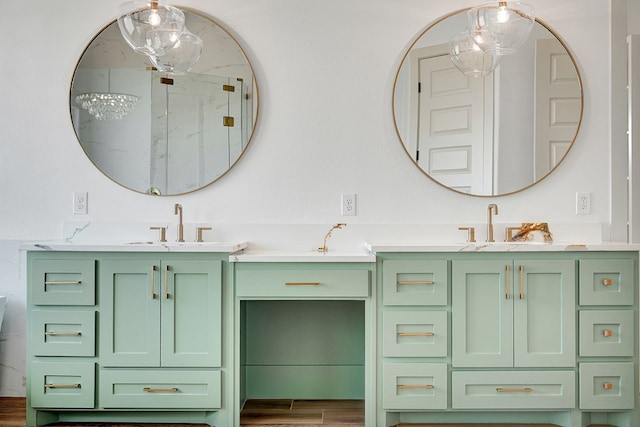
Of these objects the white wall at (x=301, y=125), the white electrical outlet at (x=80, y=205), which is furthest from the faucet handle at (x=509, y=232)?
the white electrical outlet at (x=80, y=205)

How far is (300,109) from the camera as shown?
9.31ft

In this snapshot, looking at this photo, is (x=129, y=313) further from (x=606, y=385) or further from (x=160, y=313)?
(x=606, y=385)

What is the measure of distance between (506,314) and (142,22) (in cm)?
214

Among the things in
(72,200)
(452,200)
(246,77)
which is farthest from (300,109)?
(72,200)

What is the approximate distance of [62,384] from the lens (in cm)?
236

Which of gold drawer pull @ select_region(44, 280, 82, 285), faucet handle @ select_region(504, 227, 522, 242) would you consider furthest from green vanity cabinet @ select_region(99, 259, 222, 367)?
faucet handle @ select_region(504, 227, 522, 242)

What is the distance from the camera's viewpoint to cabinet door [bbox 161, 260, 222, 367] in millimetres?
2359

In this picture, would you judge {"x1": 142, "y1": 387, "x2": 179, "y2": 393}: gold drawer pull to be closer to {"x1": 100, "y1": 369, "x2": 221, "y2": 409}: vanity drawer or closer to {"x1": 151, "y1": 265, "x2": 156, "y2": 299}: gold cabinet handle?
{"x1": 100, "y1": 369, "x2": 221, "y2": 409}: vanity drawer

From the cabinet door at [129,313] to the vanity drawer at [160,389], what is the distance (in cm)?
6

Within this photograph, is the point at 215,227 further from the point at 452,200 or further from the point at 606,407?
the point at 606,407

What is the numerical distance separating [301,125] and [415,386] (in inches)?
57.9

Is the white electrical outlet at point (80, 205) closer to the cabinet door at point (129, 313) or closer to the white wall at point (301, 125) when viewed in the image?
the white wall at point (301, 125)

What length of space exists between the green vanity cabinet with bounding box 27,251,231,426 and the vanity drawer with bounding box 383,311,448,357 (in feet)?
2.55

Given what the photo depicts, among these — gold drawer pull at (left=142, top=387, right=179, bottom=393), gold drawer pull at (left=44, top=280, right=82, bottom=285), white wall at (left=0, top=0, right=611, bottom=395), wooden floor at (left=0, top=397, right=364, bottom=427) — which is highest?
white wall at (left=0, top=0, right=611, bottom=395)
